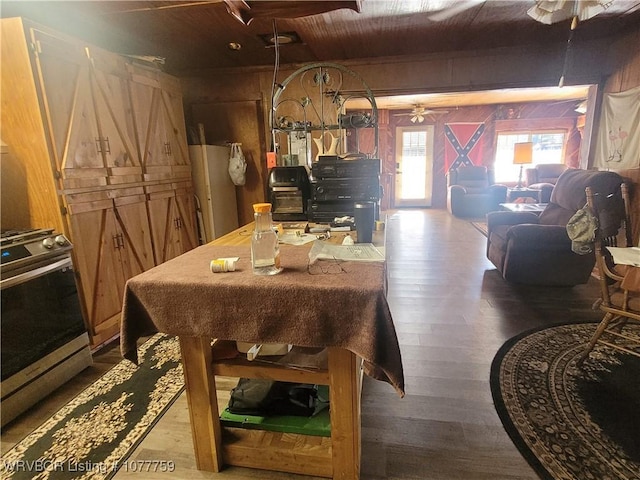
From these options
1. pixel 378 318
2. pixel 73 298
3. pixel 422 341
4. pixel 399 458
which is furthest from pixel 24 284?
pixel 422 341

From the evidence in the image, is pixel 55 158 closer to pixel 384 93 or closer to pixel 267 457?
pixel 267 457

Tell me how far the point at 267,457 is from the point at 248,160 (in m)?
3.44

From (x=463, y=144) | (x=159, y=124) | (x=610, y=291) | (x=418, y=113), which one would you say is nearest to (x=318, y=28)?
(x=159, y=124)

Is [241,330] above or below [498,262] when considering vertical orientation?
above

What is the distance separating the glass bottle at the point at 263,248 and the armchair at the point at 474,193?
672 cm

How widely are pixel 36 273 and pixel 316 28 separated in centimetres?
280

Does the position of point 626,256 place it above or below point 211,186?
below

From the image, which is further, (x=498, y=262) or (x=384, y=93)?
(x=384, y=93)

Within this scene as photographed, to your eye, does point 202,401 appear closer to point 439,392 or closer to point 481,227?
point 439,392

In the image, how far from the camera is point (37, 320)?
196cm

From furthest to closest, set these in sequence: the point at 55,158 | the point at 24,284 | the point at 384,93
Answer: the point at 384,93 → the point at 55,158 → the point at 24,284

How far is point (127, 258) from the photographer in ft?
8.99

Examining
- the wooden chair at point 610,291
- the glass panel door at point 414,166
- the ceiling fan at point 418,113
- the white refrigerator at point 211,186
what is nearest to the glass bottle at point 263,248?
the wooden chair at point 610,291

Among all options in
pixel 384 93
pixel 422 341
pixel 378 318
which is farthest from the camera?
pixel 384 93
